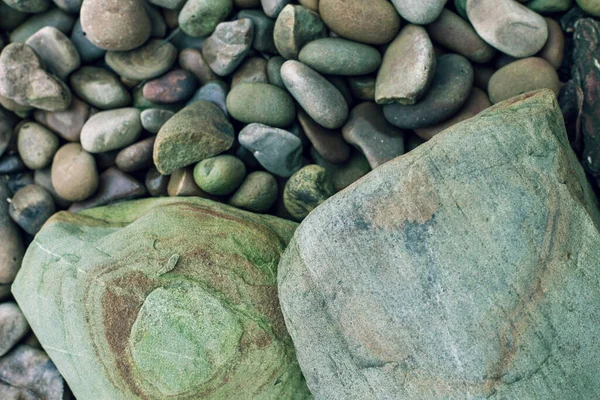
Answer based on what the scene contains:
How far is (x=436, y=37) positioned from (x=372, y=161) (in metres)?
0.74

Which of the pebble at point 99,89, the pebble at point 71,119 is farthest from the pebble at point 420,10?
the pebble at point 71,119

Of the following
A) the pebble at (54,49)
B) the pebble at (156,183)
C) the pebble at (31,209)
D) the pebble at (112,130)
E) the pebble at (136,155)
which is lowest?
the pebble at (31,209)

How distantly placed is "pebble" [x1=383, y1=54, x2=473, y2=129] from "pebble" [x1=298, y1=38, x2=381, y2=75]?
10.5 inches

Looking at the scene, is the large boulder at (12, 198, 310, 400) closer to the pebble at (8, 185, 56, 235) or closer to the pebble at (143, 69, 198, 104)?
the pebble at (8, 185, 56, 235)

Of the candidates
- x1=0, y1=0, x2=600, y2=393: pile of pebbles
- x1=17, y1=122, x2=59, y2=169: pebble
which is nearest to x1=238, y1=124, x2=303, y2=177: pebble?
x1=0, y1=0, x2=600, y2=393: pile of pebbles

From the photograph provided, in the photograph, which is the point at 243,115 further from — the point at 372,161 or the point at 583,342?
the point at 583,342

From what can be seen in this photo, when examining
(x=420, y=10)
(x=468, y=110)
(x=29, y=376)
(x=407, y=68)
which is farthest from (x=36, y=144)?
(x=468, y=110)

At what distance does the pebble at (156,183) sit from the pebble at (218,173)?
264 mm

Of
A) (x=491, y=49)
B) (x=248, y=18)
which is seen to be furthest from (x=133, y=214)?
(x=491, y=49)

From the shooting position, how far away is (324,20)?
2.82m

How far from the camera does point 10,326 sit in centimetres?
303

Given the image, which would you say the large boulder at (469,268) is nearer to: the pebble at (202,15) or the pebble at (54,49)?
the pebble at (202,15)

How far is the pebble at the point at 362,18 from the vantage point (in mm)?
2713

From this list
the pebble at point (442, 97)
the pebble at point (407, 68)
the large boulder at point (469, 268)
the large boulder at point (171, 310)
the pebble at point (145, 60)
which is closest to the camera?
the large boulder at point (469, 268)
